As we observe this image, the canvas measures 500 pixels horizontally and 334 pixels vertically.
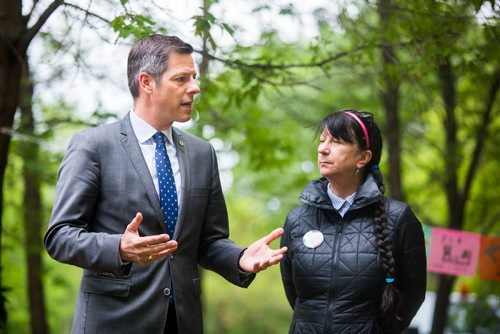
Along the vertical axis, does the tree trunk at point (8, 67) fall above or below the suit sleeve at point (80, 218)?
above

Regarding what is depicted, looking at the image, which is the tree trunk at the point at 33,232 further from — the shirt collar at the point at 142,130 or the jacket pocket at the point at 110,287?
the jacket pocket at the point at 110,287

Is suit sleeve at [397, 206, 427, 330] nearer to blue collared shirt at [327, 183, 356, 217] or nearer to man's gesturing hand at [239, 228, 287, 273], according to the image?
blue collared shirt at [327, 183, 356, 217]

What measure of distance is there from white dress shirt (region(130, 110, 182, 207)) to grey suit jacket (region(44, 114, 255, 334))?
42 mm

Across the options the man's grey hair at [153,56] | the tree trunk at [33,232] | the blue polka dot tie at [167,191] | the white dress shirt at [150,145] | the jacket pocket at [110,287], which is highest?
the man's grey hair at [153,56]

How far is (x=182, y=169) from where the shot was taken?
3398 mm

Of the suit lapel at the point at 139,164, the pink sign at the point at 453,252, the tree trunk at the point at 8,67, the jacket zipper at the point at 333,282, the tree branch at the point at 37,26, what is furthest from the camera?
the pink sign at the point at 453,252

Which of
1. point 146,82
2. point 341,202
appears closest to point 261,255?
point 341,202

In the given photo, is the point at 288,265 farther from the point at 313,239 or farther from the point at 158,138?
the point at 158,138

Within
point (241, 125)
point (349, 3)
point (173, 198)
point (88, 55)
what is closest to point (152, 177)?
point (173, 198)

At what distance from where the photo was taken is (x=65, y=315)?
860 inches

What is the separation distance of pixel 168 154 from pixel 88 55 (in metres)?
4.07

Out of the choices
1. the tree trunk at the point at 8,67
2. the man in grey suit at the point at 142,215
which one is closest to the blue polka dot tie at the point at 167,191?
the man in grey suit at the point at 142,215

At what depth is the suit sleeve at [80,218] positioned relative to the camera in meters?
2.95

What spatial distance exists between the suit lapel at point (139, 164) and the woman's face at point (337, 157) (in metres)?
0.85
